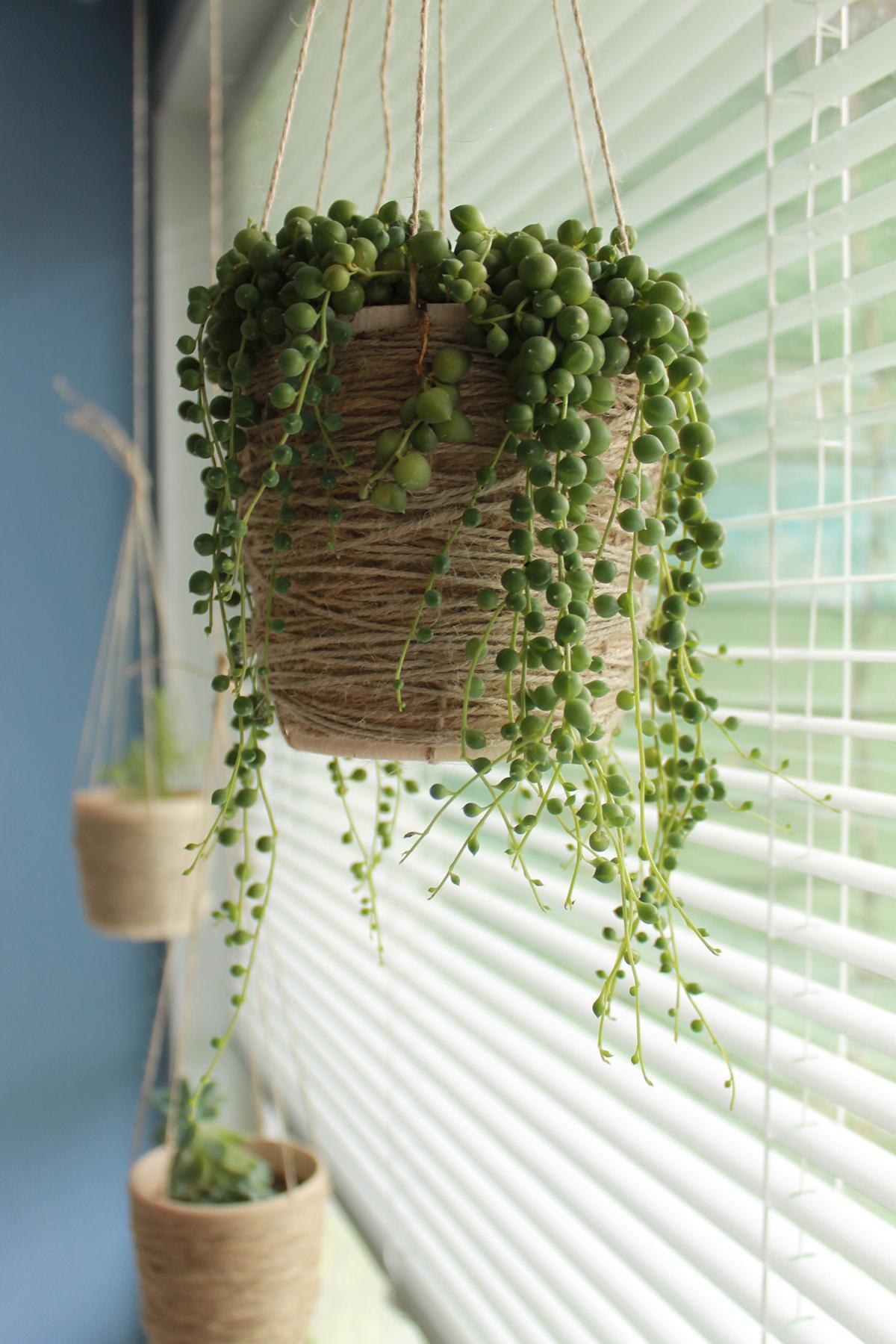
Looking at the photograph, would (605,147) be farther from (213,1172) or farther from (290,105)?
(213,1172)

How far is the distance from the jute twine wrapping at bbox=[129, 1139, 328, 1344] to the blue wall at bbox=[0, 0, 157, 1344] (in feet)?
3.36

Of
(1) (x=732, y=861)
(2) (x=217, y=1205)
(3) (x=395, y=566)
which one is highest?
(3) (x=395, y=566)

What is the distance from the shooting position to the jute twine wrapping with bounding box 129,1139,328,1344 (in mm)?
1146

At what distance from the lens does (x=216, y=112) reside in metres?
1.46

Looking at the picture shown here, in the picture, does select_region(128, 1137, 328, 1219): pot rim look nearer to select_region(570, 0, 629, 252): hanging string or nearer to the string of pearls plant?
the string of pearls plant

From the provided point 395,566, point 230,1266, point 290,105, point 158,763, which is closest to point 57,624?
point 158,763

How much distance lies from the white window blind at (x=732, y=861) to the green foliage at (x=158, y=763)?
71cm

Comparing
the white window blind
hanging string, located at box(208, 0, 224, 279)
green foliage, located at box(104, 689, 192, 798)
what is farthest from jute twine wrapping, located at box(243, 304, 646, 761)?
green foliage, located at box(104, 689, 192, 798)

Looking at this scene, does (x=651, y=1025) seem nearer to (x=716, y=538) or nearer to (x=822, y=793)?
(x=822, y=793)

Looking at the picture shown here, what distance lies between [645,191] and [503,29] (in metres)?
0.31

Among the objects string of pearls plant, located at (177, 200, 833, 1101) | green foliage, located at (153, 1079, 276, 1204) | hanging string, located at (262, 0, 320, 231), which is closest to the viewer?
string of pearls plant, located at (177, 200, 833, 1101)

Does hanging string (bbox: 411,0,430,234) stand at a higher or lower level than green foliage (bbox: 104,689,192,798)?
higher

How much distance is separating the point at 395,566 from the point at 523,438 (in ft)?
0.27

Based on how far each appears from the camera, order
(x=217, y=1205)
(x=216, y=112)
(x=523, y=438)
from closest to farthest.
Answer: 1. (x=523, y=438)
2. (x=217, y=1205)
3. (x=216, y=112)
